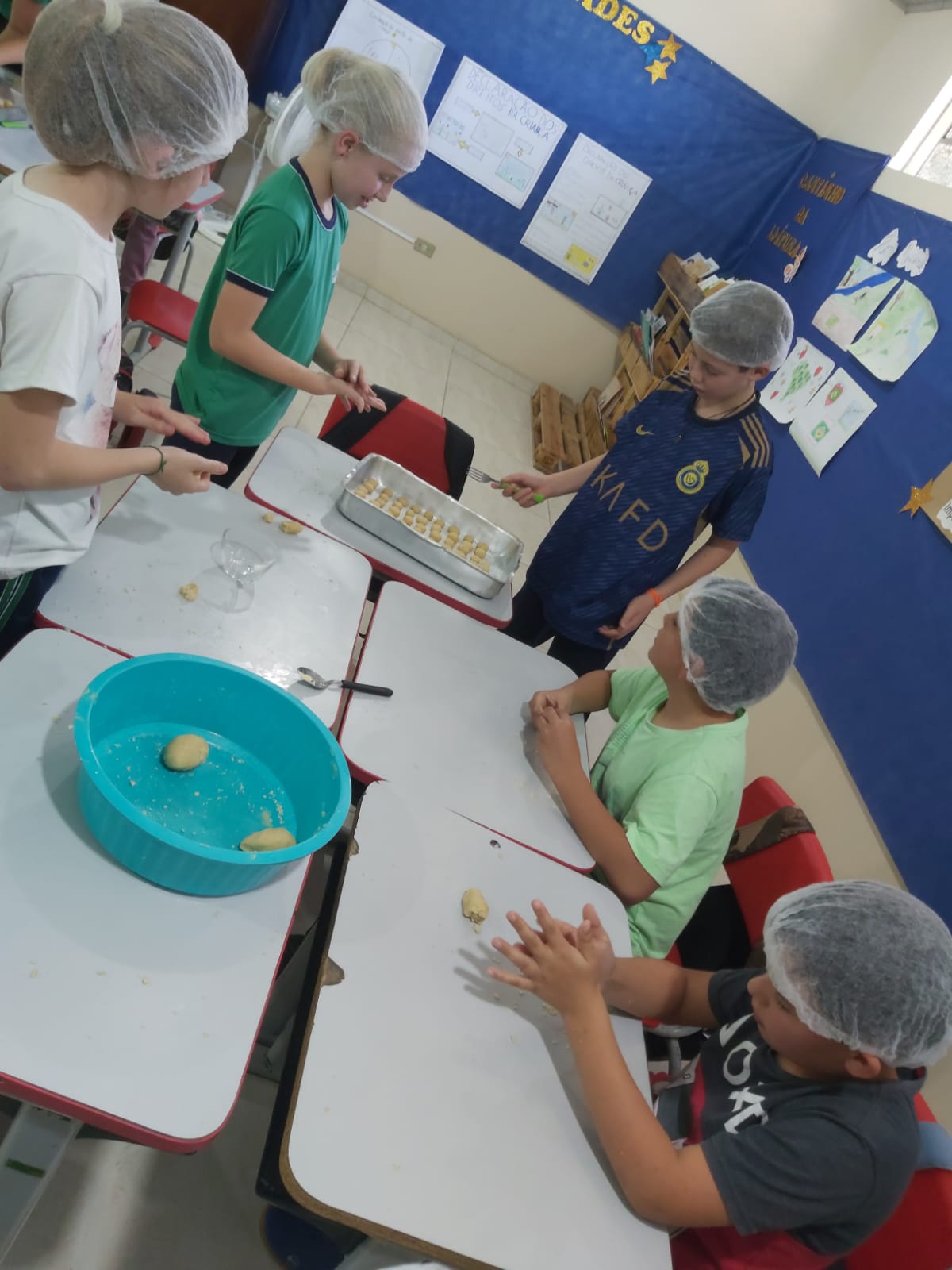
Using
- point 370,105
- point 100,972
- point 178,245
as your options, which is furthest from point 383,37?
point 100,972

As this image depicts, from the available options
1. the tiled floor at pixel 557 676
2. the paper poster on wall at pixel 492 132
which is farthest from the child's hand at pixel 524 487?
the paper poster on wall at pixel 492 132

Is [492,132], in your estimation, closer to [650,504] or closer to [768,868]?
[650,504]

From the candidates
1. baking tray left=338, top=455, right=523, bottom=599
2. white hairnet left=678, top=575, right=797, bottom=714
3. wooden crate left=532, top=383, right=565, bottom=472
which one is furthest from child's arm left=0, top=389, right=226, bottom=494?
wooden crate left=532, top=383, right=565, bottom=472

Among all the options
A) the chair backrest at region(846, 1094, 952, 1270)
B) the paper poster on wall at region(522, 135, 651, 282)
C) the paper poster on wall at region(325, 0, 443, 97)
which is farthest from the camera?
the paper poster on wall at region(522, 135, 651, 282)

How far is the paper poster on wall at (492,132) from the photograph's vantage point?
470 cm

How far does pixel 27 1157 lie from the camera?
35.2 inches

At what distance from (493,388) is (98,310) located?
4.60 meters

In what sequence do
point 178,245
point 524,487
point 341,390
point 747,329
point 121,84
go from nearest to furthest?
point 121,84 → point 747,329 → point 341,390 → point 524,487 → point 178,245

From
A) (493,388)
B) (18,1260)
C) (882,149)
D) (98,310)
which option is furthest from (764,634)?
(493,388)

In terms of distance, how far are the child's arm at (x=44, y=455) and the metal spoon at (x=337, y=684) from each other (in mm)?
414

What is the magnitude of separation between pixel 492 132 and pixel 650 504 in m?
4.08

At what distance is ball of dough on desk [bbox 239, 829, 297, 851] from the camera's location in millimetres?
984

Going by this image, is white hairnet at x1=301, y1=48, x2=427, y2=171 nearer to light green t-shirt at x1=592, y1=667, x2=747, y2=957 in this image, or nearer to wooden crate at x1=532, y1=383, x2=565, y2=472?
light green t-shirt at x1=592, y1=667, x2=747, y2=957

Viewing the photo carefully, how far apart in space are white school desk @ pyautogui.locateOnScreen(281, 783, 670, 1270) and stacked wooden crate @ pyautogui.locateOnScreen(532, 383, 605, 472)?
3.80 m
